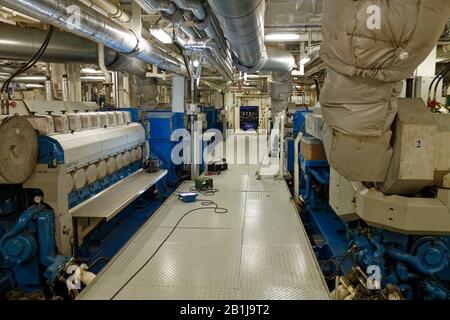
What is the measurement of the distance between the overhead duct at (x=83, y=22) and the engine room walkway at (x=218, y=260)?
2.01 meters

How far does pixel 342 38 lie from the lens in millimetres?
1779

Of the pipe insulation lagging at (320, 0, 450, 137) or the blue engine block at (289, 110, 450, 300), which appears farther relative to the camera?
the blue engine block at (289, 110, 450, 300)

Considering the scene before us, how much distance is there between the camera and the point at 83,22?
10.1 ft

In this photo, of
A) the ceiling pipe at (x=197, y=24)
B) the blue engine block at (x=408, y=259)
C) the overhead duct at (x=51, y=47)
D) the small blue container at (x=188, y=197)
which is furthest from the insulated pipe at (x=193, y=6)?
the small blue container at (x=188, y=197)

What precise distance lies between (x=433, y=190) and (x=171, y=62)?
4952 mm

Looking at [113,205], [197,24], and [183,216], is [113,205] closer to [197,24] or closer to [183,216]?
[183,216]

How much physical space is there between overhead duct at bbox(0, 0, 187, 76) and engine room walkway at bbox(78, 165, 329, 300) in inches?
79.0

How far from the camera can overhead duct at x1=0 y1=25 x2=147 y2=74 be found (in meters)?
4.11

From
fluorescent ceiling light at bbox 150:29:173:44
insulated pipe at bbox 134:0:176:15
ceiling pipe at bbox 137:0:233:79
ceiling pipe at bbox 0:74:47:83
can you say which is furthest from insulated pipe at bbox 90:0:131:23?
ceiling pipe at bbox 0:74:47:83

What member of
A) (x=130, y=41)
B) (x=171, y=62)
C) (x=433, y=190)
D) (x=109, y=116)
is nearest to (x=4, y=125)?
(x=130, y=41)

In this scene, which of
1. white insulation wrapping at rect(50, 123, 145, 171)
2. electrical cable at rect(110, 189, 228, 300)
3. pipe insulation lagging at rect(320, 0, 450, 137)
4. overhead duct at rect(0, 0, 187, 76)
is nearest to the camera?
pipe insulation lagging at rect(320, 0, 450, 137)

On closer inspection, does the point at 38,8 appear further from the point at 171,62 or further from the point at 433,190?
the point at 171,62

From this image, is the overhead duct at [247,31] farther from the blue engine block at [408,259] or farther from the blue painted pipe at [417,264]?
the blue painted pipe at [417,264]

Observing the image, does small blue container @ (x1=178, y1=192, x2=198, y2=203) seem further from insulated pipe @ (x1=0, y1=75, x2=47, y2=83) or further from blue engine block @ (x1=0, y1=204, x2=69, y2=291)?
insulated pipe @ (x1=0, y1=75, x2=47, y2=83)
